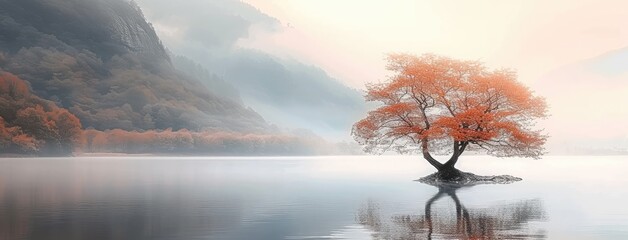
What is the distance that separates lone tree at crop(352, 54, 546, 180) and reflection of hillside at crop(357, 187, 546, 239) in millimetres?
33057

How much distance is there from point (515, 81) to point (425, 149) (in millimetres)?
13391

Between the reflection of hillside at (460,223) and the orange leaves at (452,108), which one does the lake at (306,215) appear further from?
the orange leaves at (452,108)

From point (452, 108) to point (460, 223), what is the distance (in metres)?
50.1

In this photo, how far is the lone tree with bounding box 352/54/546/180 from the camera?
270ft

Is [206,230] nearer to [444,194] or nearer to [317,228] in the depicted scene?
[317,228]

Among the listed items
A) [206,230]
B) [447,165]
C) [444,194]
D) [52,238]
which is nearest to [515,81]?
[447,165]

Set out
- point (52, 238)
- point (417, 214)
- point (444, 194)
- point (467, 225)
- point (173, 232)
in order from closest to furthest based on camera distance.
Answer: point (52, 238) → point (173, 232) → point (467, 225) → point (417, 214) → point (444, 194)

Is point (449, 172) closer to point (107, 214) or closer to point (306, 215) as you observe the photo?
point (306, 215)

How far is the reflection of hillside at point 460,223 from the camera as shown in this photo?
32.2 meters

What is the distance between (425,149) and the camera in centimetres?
8575

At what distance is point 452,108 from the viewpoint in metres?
85.9

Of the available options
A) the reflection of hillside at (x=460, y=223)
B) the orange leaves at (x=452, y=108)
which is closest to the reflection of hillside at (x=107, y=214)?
the reflection of hillside at (x=460, y=223)

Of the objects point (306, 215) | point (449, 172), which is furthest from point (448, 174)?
point (306, 215)

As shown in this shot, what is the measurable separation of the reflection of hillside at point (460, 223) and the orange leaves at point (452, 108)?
32580mm
